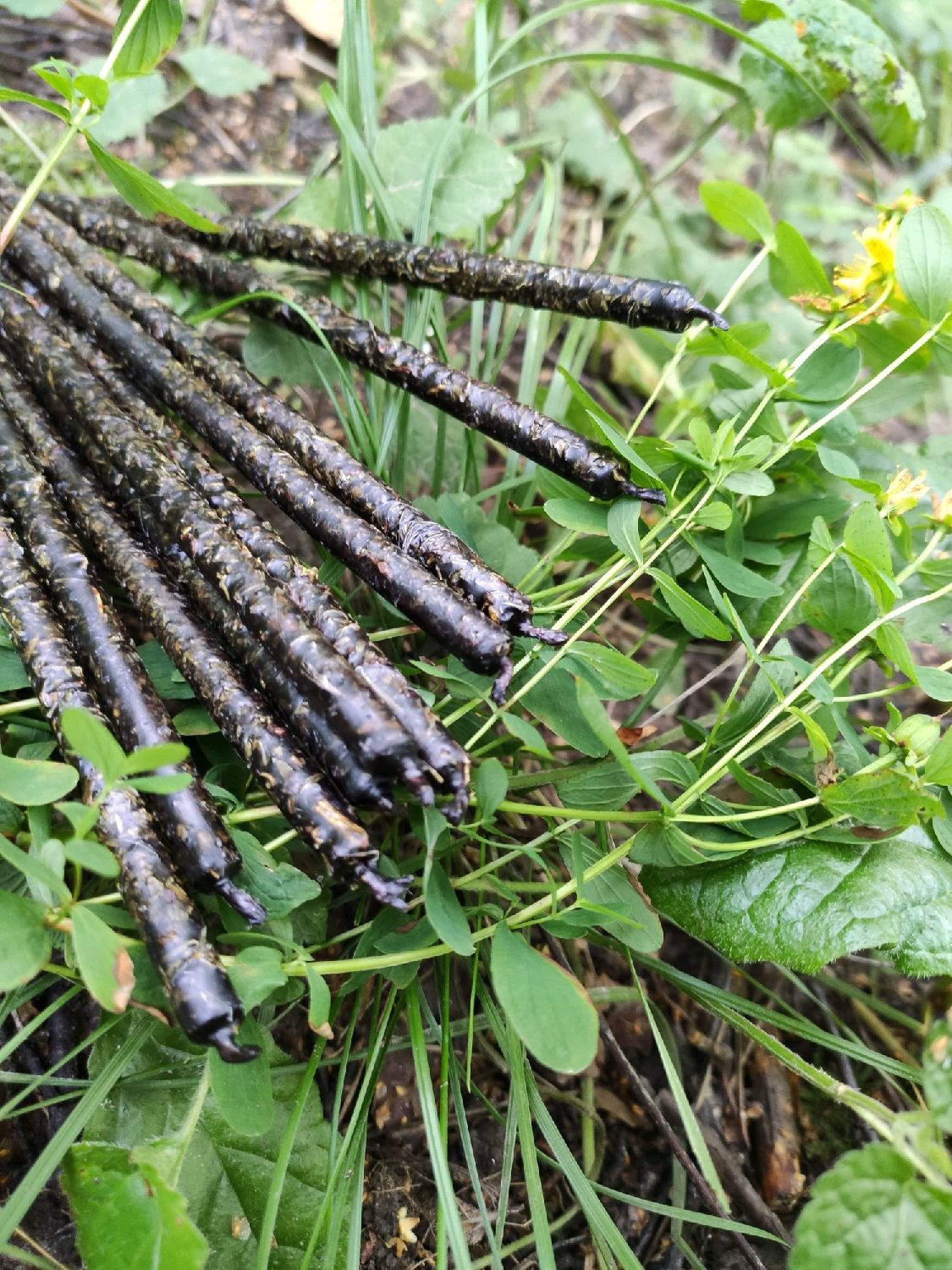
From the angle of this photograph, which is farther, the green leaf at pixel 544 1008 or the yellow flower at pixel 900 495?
the yellow flower at pixel 900 495

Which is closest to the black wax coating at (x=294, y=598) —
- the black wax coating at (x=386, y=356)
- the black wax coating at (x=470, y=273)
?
the black wax coating at (x=386, y=356)

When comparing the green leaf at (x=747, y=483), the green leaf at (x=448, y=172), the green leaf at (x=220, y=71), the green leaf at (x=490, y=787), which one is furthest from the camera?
the green leaf at (x=220, y=71)

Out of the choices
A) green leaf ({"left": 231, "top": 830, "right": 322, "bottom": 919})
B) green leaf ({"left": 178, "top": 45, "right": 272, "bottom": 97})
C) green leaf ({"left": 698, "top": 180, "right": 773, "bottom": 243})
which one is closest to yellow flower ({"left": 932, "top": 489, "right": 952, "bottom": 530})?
green leaf ({"left": 698, "top": 180, "right": 773, "bottom": 243})

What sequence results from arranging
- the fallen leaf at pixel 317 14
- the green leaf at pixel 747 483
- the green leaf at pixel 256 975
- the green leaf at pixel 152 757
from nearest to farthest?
1. the green leaf at pixel 152 757
2. the green leaf at pixel 256 975
3. the green leaf at pixel 747 483
4. the fallen leaf at pixel 317 14

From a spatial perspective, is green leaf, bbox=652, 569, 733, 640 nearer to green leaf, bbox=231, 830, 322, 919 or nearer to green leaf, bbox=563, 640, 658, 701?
green leaf, bbox=563, 640, 658, 701

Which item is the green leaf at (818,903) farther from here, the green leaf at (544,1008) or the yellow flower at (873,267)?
the yellow flower at (873,267)

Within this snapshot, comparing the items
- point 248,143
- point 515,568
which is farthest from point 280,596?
point 248,143

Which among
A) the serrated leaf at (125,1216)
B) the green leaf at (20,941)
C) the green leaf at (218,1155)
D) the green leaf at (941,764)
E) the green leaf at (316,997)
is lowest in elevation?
the green leaf at (218,1155)

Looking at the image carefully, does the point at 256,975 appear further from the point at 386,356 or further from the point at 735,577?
the point at 386,356
